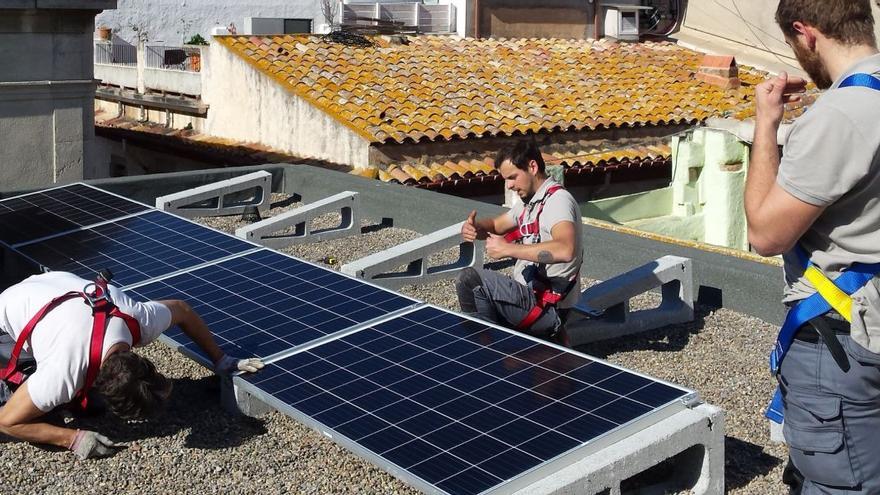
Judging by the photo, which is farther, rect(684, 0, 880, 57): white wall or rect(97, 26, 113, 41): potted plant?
rect(97, 26, 113, 41): potted plant

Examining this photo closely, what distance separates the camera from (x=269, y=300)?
7.26 m

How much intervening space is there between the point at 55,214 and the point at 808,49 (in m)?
8.29

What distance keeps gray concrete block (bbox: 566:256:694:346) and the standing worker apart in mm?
3649

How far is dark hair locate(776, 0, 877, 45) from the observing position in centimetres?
345

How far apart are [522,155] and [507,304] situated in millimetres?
887

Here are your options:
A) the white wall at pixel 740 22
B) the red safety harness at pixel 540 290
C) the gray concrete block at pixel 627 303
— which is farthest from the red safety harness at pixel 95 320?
the white wall at pixel 740 22

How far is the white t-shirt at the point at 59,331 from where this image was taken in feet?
17.3

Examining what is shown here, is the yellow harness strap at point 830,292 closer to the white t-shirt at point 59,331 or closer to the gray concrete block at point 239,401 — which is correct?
the white t-shirt at point 59,331

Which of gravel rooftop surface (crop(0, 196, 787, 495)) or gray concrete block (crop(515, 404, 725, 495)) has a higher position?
gray concrete block (crop(515, 404, 725, 495))

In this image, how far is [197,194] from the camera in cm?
1145

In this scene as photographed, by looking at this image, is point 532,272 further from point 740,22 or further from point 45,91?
point 740,22

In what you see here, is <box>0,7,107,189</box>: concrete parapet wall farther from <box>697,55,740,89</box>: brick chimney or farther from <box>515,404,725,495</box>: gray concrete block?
<box>697,55,740,89</box>: brick chimney

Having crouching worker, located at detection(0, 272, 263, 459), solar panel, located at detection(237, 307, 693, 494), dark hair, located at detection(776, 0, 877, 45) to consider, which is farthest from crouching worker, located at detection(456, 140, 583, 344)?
dark hair, located at detection(776, 0, 877, 45)

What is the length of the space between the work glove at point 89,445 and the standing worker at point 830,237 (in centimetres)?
349
